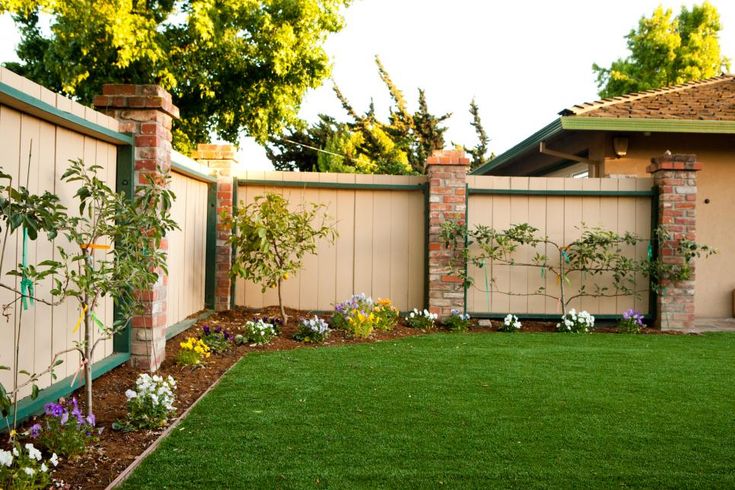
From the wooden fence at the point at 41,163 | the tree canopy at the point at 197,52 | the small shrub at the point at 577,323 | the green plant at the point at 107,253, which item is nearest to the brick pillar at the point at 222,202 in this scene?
the wooden fence at the point at 41,163

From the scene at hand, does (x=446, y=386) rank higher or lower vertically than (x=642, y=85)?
lower

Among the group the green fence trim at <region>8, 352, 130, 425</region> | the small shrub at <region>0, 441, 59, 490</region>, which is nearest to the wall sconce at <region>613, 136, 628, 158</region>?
the green fence trim at <region>8, 352, 130, 425</region>

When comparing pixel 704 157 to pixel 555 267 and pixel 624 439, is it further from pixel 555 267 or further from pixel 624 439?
pixel 624 439

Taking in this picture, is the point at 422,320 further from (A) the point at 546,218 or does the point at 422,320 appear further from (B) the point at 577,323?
(A) the point at 546,218

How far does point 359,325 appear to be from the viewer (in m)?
6.14

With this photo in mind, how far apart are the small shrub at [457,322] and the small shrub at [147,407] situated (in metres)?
3.93

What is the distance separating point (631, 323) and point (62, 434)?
5871 millimetres

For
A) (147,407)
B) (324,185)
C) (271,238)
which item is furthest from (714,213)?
(147,407)

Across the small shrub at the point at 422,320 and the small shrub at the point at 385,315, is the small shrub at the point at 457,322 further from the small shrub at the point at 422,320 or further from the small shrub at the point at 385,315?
the small shrub at the point at 385,315

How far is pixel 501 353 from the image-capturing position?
543 cm

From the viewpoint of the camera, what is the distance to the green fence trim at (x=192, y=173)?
17.5ft

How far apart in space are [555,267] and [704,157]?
2.84m

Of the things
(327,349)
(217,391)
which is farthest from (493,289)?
(217,391)

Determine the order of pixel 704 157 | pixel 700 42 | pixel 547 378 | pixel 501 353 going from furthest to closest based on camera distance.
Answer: pixel 700 42 < pixel 704 157 < pixel 501 353 < pixel 547 378
